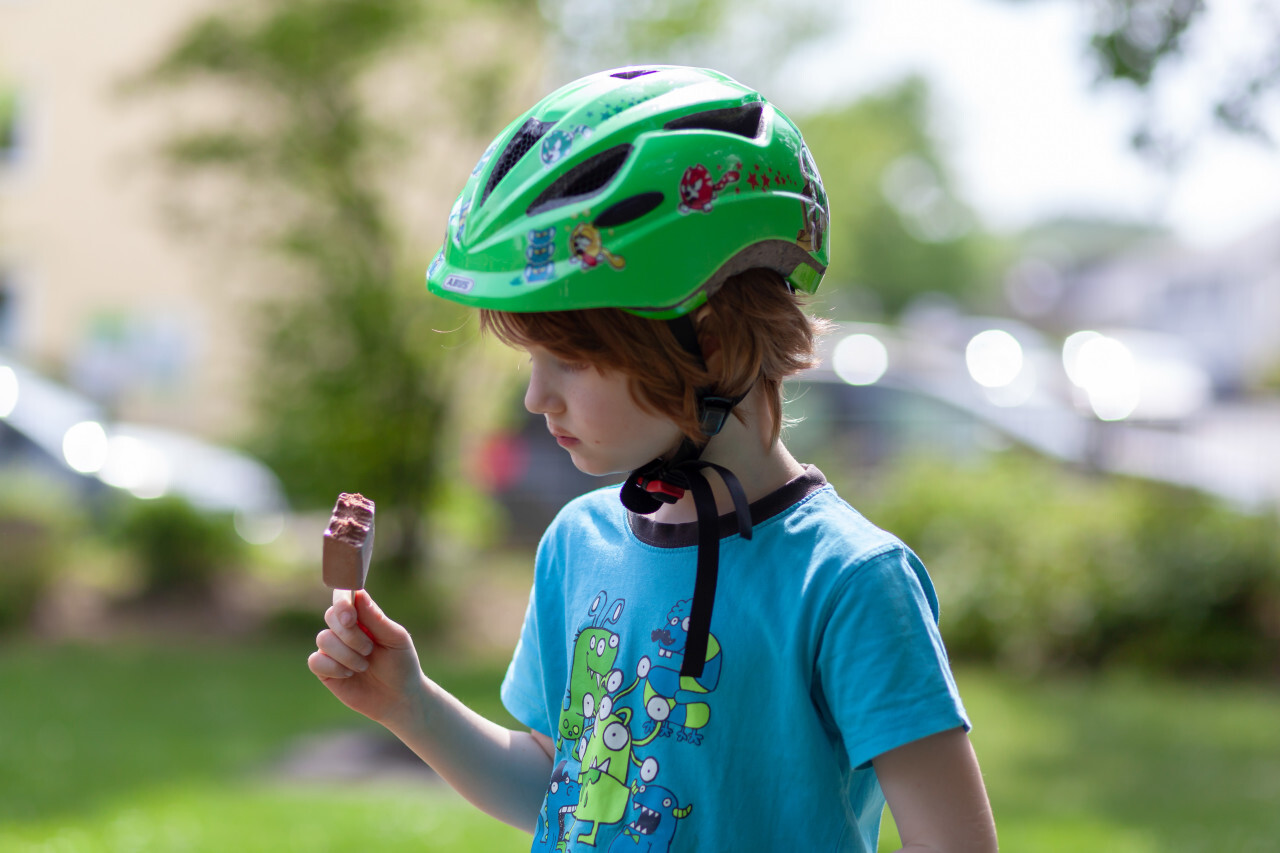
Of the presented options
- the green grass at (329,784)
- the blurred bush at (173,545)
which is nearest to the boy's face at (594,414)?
the green grass at (329,784)

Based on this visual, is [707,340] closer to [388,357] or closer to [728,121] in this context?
[728,121]

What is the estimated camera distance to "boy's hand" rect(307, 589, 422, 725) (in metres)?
1.81

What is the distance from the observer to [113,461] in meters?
10.7

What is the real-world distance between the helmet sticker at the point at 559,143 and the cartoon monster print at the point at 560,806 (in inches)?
35.1

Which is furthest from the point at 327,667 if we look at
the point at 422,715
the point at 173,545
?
the point at 173,545

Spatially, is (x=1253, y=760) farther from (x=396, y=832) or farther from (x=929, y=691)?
(x=929, y=691)

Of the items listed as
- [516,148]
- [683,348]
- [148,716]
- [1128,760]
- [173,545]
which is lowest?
[683,348]

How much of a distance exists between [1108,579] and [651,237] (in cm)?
752

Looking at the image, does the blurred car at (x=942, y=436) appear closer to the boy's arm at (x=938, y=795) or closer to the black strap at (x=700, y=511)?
the black strap at (x=700, y=511)

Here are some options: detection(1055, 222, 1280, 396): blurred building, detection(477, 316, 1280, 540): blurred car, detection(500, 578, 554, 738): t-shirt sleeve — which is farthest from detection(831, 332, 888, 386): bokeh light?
detection(1055, 222, 1280, 396): blurred building

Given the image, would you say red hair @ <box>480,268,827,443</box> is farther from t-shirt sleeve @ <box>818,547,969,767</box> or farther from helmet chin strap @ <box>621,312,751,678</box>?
t-shirt sleeve @ <box>818,547,969,767</box>

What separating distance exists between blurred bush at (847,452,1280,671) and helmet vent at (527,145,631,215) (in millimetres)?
7367

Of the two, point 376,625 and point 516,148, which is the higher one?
point 516,148

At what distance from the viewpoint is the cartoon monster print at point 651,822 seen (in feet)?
5.40
